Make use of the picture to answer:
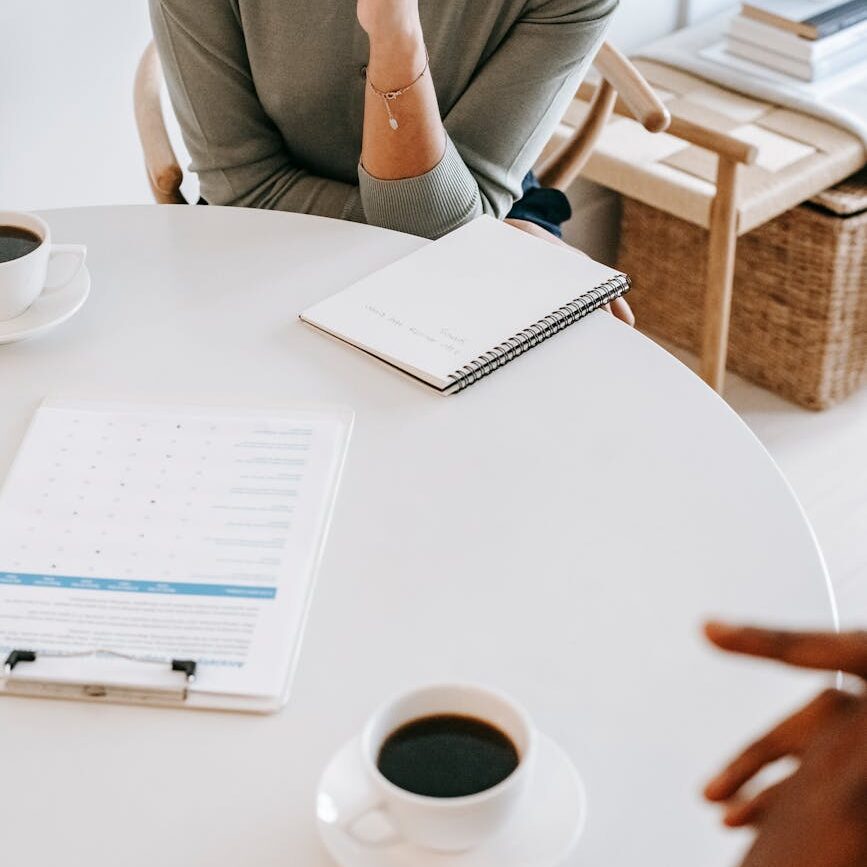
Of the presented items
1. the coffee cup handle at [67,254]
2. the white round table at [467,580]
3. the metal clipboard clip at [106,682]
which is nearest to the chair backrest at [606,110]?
the white round table at [467,580]

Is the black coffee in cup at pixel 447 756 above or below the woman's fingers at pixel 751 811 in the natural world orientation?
below

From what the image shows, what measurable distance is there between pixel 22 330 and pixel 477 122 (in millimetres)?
579

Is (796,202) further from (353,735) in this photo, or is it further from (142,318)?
(353,735)

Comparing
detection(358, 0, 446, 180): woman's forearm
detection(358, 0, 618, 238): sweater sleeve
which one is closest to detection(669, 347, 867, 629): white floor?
detection(358, 0, 618, 238): sweater sleeve

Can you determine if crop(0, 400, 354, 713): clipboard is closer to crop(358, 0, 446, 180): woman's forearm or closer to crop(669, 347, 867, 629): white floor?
crop(358, 0, 446, 180): woman's forearm

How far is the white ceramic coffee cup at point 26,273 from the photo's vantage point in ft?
3.37

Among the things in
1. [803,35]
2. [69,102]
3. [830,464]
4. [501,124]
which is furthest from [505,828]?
[803,35]

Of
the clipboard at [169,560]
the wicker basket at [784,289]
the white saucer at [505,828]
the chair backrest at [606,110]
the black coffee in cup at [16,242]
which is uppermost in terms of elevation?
the black coffee in cup at [16,242]

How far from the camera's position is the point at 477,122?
137cm

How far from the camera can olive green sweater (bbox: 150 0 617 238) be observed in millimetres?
1315

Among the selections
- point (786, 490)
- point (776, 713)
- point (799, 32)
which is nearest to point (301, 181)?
point (786, 490)

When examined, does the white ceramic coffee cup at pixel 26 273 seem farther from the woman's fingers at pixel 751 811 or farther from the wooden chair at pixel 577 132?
the woman's fingers at pixel 751 811

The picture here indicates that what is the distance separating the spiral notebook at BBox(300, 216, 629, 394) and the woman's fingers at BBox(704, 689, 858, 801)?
44 centimetres

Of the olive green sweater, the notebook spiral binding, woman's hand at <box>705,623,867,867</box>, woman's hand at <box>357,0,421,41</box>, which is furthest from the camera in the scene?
the olive green sweater
